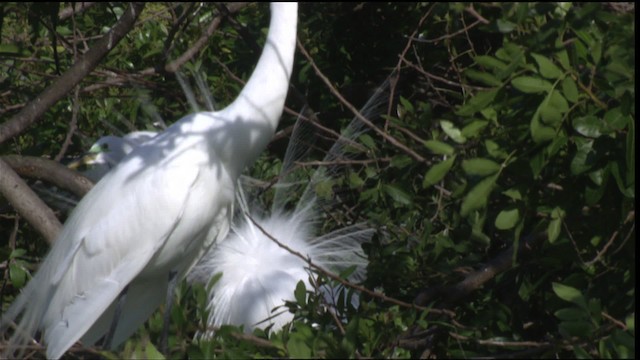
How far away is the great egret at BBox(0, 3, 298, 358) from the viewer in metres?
2.12

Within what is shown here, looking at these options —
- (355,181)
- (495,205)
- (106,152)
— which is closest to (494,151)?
(495,205)

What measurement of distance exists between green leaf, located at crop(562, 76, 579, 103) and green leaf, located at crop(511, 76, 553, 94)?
17mm

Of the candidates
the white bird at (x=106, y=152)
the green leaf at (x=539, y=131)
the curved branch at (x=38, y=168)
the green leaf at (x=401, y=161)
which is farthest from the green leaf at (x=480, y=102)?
the white bird at (x=106, y=152)

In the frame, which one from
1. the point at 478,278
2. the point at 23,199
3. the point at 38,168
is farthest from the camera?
the point at 38,168

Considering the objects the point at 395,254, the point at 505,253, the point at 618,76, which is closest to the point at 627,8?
the point at 618,76

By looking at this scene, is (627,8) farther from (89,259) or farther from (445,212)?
(89,259)

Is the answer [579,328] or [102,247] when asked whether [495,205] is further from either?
[102,247]

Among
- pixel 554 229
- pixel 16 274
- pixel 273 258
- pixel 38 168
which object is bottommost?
pixel 273 258

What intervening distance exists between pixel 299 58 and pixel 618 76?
4.81 ft

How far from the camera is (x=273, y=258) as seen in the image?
2.61 m

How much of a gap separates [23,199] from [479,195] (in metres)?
1.01

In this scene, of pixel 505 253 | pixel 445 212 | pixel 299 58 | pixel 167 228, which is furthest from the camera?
pixel 299 58

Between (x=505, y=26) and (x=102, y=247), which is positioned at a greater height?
(x=505, y=26)

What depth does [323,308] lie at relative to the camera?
59.8 inches
